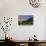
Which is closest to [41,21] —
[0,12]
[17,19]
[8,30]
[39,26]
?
[39,26]

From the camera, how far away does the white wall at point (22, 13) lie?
4.25 meters

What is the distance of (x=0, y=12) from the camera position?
4.25 meters

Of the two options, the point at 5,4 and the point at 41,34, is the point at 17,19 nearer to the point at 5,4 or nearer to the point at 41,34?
the point at 5,4

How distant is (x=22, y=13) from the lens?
4289 mm

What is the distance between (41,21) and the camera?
4301mm

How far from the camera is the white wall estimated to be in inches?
167

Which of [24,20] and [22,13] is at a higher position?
[22,13]

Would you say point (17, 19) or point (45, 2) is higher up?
point (45, 2)

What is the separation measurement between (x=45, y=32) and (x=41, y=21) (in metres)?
0.39

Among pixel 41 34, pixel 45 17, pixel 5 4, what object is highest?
pixel 5 4

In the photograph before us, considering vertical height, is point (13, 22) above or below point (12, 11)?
below

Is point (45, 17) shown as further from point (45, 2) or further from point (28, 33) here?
point (28, 33)

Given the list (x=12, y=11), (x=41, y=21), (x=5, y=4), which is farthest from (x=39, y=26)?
(x=5, y=4)

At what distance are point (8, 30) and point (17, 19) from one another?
1.56 feet
